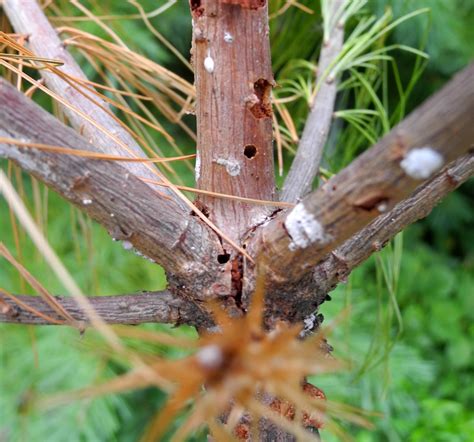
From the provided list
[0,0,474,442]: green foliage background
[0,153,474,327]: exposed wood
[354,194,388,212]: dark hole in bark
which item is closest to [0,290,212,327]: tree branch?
[0,153,474,327]: exposed wood

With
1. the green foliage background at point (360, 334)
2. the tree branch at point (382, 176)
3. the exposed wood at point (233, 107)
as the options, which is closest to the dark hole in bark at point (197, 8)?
the exposed wood at point (233, 107)

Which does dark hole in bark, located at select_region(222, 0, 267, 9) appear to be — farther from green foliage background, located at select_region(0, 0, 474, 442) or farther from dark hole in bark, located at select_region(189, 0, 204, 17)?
green foliage background, located at select_region(0, 0, 474, 442)

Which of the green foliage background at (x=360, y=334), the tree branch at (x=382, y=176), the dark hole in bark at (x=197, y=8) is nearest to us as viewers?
the tree branch at (x=382, y=176)

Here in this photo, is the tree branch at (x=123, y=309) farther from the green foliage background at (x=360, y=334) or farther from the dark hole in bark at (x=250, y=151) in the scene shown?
the green foliage background at (x=360, y=334)

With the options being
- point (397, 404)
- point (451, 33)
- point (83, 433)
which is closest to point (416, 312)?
point (397, 404)

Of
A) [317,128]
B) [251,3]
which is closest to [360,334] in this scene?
[317,128]

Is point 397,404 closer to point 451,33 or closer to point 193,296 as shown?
point 451,33

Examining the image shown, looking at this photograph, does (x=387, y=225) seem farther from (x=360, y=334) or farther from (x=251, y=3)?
(x=360, y=334)
